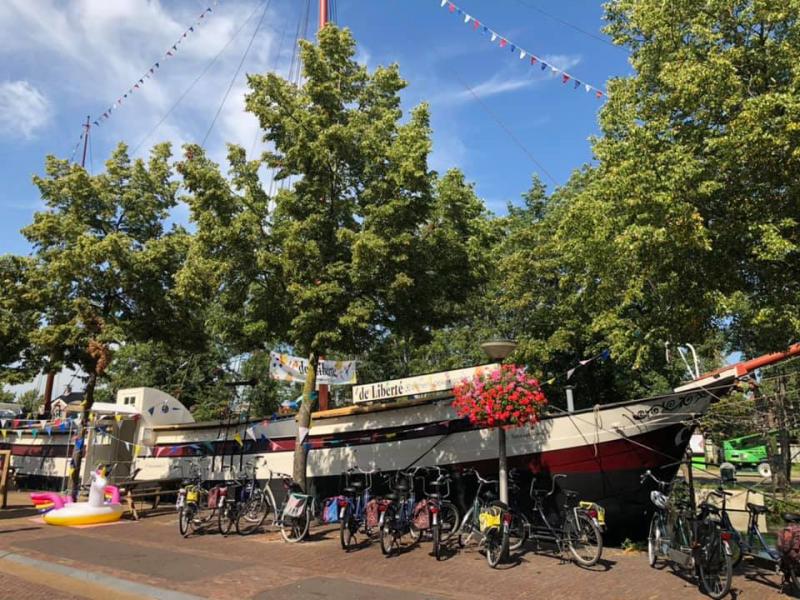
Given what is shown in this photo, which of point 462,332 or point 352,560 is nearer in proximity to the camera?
point 352,560

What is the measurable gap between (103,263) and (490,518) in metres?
12.2

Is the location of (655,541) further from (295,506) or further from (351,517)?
(295,506)

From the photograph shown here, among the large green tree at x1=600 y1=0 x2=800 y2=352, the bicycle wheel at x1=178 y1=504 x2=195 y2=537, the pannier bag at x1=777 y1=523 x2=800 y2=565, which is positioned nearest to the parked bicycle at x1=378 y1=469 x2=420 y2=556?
the bicycle wheel at x1=178 y1=504 x2=195 y2=537

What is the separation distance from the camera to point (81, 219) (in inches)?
638

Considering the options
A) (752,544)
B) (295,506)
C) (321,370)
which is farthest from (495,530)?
(321,370)

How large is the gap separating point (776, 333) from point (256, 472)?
11.6 meters

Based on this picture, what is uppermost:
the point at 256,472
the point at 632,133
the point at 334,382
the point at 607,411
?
the point at 632,133

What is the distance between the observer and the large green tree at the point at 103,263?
1495 centimetres

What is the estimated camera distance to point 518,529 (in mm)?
9062

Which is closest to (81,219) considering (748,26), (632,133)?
(632,133)

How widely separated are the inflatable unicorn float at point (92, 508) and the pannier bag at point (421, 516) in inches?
311

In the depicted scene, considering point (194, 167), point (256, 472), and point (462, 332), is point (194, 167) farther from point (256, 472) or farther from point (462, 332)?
point (462, 332)

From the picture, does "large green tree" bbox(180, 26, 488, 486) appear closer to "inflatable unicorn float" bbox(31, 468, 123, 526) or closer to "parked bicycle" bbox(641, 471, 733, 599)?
"inflatable unicorn float" bbox(31, 468, 123, 526)

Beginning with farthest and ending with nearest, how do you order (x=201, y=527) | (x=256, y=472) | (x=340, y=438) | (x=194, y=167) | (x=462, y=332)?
(x=462, y=332) < (x=256, y=472) < (x=340, y=438) < (x=201, y=527) < (x=194, y=167)
